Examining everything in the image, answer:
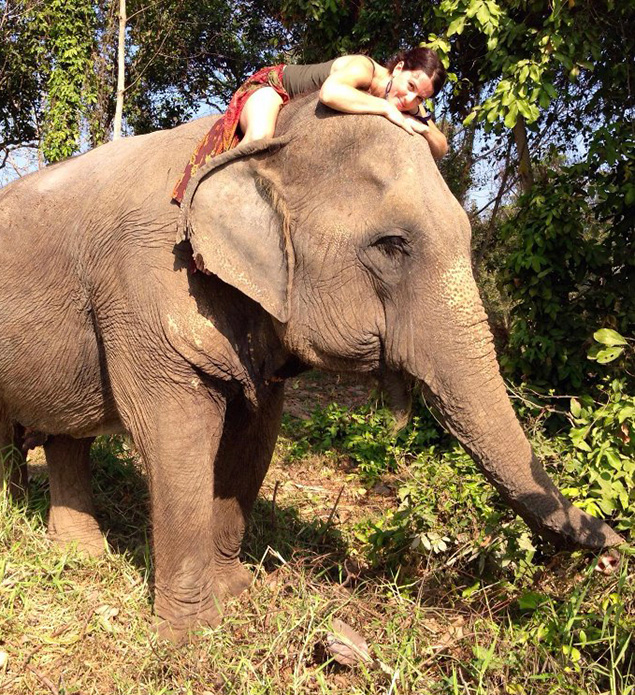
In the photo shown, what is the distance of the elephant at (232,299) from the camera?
90.0 inches

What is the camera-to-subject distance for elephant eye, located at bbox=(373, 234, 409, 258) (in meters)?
2.32

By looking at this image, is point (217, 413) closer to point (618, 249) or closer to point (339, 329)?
point (339, 329)

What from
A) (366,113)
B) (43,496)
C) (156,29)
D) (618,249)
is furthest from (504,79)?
(156,29)

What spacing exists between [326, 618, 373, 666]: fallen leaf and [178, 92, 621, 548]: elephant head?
82cm

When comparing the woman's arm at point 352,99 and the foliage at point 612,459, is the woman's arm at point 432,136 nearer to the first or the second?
the woman's arm at point 352,99

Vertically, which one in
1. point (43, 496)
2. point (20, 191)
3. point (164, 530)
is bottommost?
point (43, 496)

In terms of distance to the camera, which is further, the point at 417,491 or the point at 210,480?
the point at 417,491

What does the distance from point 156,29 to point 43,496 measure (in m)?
12.6

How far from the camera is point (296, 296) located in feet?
8.30

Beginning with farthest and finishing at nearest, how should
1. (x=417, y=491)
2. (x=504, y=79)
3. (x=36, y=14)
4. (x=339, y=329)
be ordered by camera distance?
(x=36, y=14)
(x=504, y=79)
(x=417, y=491)
(x=339, y=329)

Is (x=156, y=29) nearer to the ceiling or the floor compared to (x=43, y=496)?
nearer to the ceiling

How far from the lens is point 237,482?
3541 millimetres

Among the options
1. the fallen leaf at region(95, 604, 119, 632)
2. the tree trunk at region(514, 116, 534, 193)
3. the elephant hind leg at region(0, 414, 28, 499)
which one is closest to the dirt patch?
the tree trunk at region(514, 116, 534, 193)

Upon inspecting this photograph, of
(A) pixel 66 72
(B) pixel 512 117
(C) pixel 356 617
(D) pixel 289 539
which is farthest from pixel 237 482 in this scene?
(A) pixel 66 72
